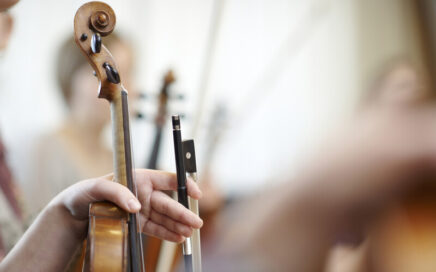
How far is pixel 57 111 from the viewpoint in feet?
4.84

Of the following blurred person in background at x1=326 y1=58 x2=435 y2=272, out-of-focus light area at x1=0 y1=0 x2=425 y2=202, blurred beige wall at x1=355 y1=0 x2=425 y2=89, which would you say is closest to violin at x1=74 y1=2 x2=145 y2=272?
blurred person in background at x1=326 y1=58 x2=435 y2=272

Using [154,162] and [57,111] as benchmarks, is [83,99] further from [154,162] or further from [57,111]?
[154,162]

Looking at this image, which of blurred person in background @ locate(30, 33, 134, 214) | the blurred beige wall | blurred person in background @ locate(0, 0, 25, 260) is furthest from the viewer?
the blurred beige wall

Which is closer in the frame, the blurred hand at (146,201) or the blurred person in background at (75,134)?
the blurred hand at (146,201)

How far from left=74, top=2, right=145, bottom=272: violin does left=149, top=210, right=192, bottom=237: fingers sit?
1.3 inches

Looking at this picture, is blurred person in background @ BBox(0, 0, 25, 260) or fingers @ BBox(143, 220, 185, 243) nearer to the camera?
fingers @ BBox(143, 220, 185, 243)

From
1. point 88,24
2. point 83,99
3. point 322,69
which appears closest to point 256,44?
point 322,69

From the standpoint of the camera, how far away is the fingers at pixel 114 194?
1.30ft

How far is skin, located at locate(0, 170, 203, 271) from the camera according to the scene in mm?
441

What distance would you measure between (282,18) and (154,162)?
108 cm

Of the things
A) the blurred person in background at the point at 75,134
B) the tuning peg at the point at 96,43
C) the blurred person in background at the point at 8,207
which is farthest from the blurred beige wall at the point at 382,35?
the tuning peg at the point at 96,43

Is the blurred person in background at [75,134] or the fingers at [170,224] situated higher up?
the blurred person in background at [75,134]

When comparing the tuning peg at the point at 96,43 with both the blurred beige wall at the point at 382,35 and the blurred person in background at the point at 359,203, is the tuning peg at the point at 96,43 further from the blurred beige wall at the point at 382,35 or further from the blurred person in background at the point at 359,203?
the blurred beige wall at the point at 382,35

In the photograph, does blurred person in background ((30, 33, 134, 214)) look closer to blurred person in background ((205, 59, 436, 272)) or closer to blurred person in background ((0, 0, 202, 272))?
blurred person in background ((205, 59, 436, 272))
